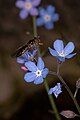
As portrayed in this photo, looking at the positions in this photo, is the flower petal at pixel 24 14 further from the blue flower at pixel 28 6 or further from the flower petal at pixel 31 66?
the flower petal at pixel 31 66

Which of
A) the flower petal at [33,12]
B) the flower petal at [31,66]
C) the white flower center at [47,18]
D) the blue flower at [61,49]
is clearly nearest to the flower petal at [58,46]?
the blue flower at [61,49]

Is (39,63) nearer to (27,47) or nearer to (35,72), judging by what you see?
(35,72)

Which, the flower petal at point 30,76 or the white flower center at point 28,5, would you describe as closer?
the flower petal at point 30,76

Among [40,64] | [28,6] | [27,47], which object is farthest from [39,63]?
[28,6]

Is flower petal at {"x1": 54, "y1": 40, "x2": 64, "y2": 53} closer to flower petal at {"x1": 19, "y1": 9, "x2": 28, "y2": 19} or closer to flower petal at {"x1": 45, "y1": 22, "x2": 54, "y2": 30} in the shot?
flower petal at {"x1": 19, "y1": 9, "x2": 28, "y2": 19}

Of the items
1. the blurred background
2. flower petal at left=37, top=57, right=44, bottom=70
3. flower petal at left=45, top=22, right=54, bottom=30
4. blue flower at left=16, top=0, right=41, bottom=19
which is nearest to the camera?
flower petal at left=37, top=57, right=44, bottom=70

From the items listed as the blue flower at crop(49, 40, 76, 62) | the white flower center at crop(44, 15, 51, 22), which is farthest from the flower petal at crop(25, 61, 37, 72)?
the white flower center at crop(44, 15, 51, 22)

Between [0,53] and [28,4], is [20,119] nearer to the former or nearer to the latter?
[0,53]

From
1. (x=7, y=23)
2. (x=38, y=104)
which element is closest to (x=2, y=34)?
(x=7, y=23)

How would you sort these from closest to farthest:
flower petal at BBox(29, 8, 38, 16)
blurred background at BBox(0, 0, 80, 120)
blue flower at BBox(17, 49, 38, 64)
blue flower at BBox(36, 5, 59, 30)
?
blue flower at BBox(17, 49, 38, 64), flower petal at BBox(29, 8, 38, 16), blue flower at BBox(36, 5, 59, 30), blurred background at BBox(0, 0, 80, 120)

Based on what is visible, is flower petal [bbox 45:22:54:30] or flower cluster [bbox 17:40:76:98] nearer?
flower cluster [bbox 17:40:76:98]
